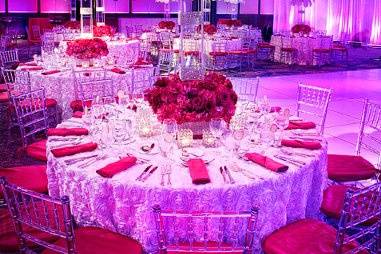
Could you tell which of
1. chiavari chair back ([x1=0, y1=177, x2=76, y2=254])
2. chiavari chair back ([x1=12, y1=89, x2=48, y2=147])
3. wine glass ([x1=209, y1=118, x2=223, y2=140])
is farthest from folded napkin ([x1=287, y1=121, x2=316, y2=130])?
chiavari chair back ([x1=12, y1=89, x2=48, y2=147])

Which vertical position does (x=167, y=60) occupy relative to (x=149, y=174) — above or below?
→ above

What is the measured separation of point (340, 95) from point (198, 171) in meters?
6.58

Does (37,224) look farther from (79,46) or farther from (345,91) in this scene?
(345,91)

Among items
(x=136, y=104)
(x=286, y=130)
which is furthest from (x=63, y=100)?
(x=286, y=130)

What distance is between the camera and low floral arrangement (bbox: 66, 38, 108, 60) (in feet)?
20.0

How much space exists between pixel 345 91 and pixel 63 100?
543 cm

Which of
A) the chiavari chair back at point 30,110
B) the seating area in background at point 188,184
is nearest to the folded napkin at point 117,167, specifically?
the seating area in background at point 188,184

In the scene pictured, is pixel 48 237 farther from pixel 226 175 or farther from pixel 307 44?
pixel 307 44

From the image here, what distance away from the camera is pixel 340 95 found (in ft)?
28.1

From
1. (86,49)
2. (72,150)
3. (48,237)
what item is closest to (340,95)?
(86,49)

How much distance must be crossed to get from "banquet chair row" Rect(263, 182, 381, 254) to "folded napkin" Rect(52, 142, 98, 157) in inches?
48.0

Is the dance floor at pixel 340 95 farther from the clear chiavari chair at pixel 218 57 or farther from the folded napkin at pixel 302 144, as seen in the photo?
the folded napkin at pixel 302 144

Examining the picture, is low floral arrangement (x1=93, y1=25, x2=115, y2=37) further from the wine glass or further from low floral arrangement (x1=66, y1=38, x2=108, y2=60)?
the wine glass

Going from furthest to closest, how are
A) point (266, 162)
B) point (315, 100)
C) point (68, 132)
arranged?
point (315, 100)
point (68, 132)
point (266, 162)
